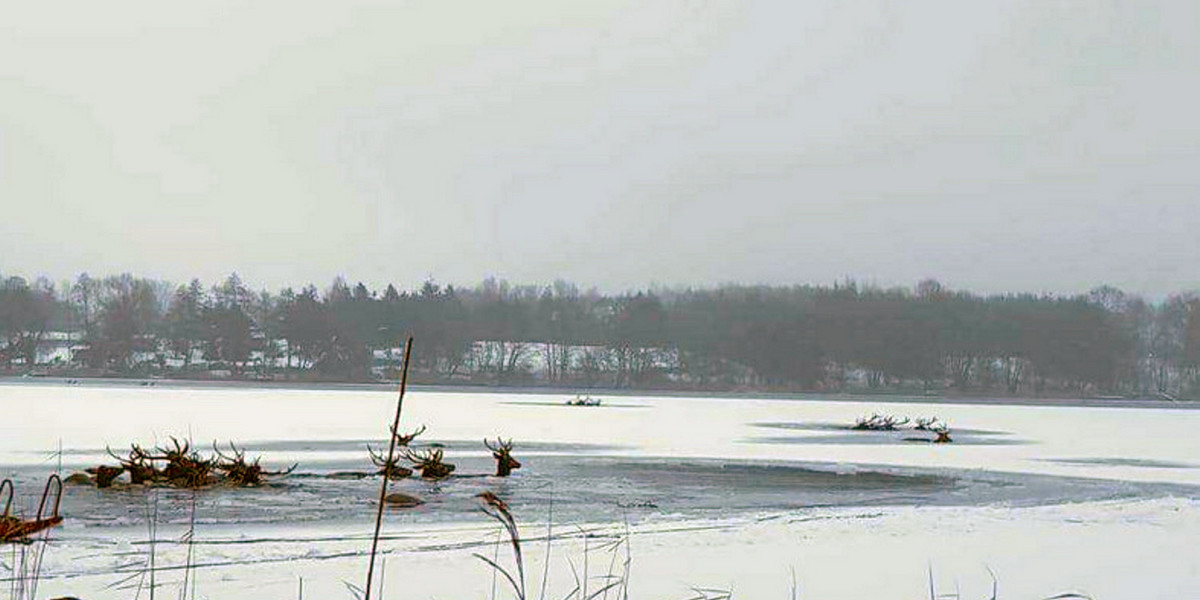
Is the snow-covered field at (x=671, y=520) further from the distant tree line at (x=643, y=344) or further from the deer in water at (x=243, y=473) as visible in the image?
the distant tree line at (x=643, y=344)

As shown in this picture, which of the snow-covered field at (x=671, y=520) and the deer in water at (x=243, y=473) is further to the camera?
the deer in water at (x=243, y=473)

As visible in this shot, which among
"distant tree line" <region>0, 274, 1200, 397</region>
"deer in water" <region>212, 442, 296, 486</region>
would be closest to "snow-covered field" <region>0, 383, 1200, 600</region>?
"deer in water" <region>212, 442, 296, 486</region>

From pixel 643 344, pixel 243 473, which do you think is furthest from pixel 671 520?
pixel 643 344

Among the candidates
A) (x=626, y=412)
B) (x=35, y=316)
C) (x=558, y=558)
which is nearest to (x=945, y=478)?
(x=558, y=558)

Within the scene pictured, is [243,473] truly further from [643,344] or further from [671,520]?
[643,344]

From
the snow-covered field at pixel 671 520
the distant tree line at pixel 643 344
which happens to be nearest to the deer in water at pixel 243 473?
the snow-covered field at pixel 671 520

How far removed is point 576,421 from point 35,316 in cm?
8977

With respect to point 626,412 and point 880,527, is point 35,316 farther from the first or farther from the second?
point 880,527

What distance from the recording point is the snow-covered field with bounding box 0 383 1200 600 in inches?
390

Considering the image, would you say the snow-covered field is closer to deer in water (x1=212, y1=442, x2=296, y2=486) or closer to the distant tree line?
deer in water (x1=212, y1=442, x2=296, y2=486)

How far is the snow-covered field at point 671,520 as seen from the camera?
9906mm

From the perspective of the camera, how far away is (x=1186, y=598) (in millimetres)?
9492

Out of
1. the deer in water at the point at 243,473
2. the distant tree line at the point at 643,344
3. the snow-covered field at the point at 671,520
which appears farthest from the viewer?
the distant tree line at the point at 643,344

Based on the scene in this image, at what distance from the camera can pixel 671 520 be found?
559 inches
